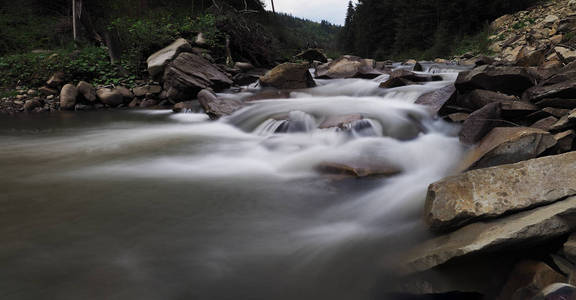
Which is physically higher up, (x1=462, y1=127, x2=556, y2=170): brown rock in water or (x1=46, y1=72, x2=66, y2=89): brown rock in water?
(x1=462, y1=127, x2=556, y2=170): brown rock in water

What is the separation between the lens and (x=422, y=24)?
3406 cm

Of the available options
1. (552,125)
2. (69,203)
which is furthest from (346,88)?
(69,203)

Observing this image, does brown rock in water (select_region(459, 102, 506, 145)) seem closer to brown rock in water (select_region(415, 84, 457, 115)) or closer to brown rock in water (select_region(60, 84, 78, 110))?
brown rock in water (select_region(415, 84, 457, 115))

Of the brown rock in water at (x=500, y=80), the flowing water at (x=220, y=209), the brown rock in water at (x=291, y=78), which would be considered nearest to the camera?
the flowing water at (x=220, y=209)

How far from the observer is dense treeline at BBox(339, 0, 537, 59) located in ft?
86.7

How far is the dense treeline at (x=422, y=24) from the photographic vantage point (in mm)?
26438

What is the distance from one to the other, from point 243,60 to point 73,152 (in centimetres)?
971

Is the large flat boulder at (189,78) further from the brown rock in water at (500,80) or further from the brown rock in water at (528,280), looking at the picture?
the brown rock in water at (528,280)

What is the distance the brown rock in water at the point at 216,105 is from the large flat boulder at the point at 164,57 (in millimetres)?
2273

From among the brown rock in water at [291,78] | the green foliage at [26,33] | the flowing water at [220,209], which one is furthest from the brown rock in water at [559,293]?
the green foliage at [26,33]

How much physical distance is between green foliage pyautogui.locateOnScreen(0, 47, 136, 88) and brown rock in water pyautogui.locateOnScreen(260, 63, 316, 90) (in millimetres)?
5145

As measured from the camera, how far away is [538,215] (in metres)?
1.92

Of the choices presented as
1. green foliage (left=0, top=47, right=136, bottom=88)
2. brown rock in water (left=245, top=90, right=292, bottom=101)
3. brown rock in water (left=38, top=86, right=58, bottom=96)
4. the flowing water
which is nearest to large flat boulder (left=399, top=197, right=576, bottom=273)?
the flowing water

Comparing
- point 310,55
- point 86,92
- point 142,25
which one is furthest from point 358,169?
point 310,55
